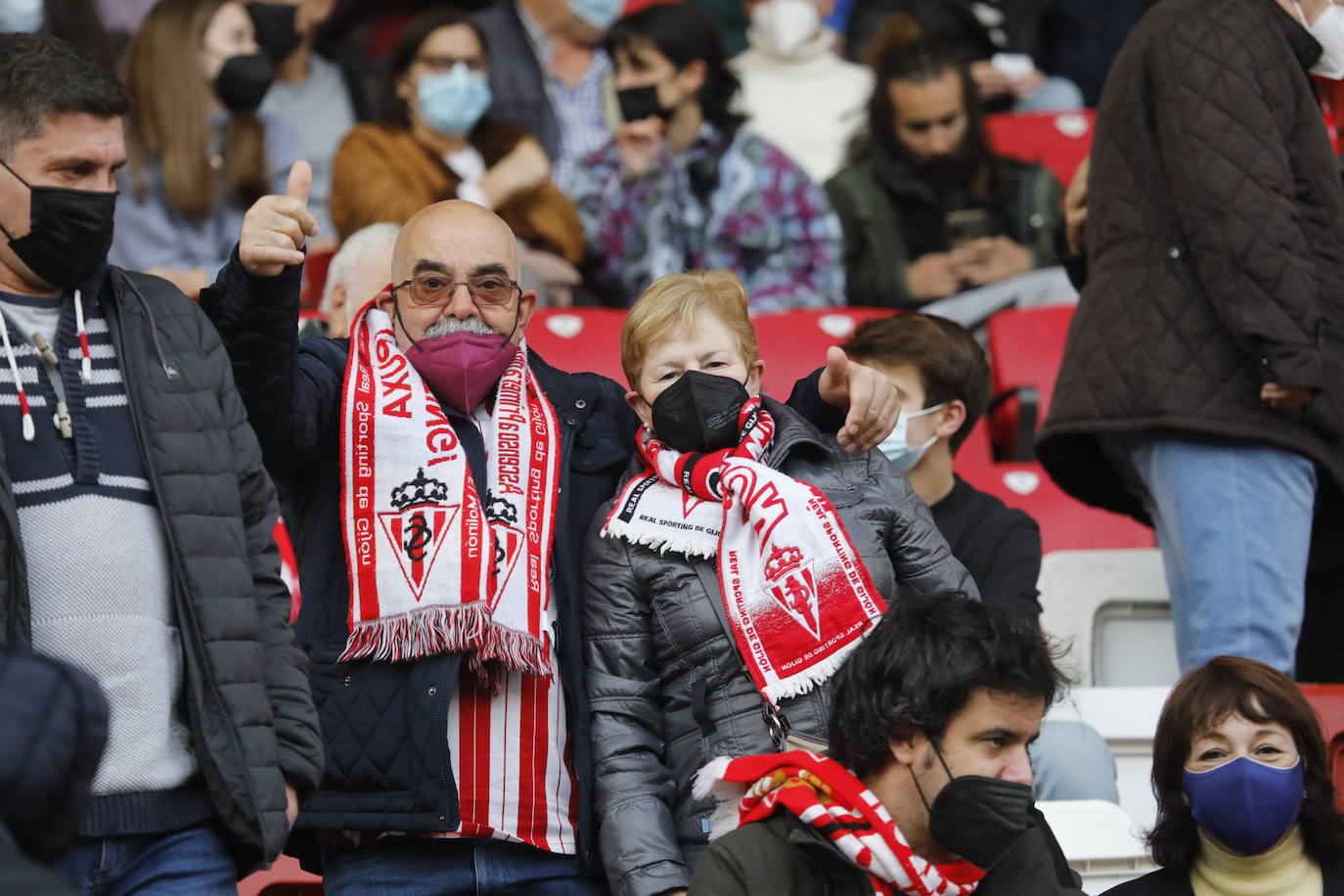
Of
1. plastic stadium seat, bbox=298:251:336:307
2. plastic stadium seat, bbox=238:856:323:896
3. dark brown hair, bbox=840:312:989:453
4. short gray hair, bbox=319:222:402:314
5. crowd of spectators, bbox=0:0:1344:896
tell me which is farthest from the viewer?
plastic stadium seat, bbox=298:251:336:307

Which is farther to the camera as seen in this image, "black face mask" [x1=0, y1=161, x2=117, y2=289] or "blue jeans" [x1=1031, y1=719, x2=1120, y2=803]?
"blue jeans" [x1=1031, y1=719, x2=1120, y2=803]

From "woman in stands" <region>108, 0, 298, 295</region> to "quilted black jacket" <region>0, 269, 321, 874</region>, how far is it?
360 cm

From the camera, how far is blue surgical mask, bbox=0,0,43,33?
25.0ft

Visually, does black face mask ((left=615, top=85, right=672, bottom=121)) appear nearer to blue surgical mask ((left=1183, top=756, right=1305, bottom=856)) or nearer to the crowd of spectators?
the crowd of spectators

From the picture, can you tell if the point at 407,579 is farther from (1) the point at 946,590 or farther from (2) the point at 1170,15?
(2) the point at 1170,15

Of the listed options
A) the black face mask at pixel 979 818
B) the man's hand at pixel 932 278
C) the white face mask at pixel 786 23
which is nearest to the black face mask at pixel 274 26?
the white face mask at pixel 786 23

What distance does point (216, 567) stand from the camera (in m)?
2.93

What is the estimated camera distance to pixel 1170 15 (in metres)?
4.54

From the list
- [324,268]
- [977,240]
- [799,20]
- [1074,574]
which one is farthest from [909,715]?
[799,20]

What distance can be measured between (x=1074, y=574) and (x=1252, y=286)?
4.39 feet

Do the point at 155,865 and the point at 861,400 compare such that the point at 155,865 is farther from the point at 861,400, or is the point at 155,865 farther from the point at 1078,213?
the point at 1078,213

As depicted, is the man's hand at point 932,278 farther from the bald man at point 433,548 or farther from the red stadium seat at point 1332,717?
the bald man at point 433,548

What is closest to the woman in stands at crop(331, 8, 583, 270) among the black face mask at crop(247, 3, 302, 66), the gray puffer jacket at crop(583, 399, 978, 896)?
the black face mask at crop(247, 3, 302, 66)

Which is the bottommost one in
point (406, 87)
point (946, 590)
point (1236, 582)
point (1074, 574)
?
point (1074, 574)
